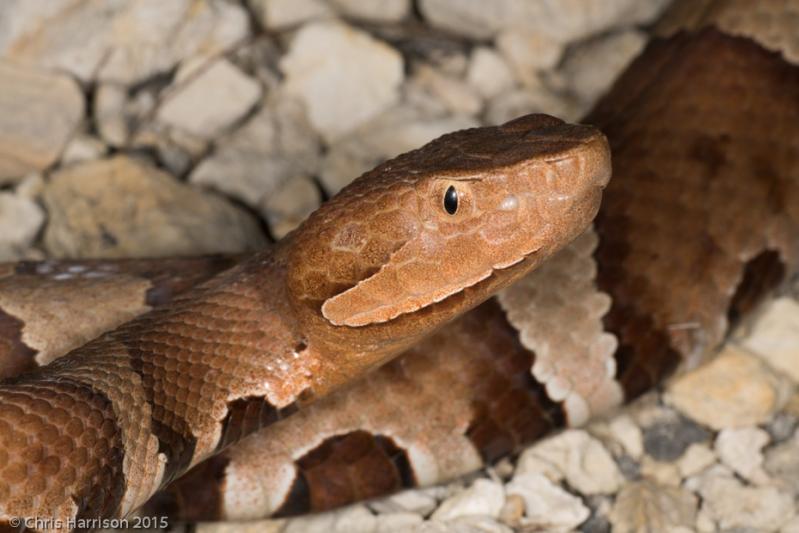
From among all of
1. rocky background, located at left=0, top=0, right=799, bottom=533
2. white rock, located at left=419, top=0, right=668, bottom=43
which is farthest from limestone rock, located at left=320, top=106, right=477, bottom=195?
white rock, located at left=419, top=0, right=668, bottom=43

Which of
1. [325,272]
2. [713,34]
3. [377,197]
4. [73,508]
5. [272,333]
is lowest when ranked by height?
[73,508]

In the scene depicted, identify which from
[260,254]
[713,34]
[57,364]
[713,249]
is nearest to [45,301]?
[57,364]

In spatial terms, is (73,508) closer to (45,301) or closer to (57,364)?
(57,364)

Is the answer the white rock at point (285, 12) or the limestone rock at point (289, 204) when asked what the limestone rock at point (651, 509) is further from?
the white rock at point (285, 12)

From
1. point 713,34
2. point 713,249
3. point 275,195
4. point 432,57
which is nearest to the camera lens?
point 713,249

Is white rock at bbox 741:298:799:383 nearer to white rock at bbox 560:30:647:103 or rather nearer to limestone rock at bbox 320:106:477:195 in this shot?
white rock at bbox 560:30:647:103

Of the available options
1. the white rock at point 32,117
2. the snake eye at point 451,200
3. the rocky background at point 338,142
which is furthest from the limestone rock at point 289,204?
the snake eye at point 451,200

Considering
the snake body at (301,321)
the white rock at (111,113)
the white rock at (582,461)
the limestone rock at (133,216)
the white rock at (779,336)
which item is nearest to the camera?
the snake body at (301,321)
